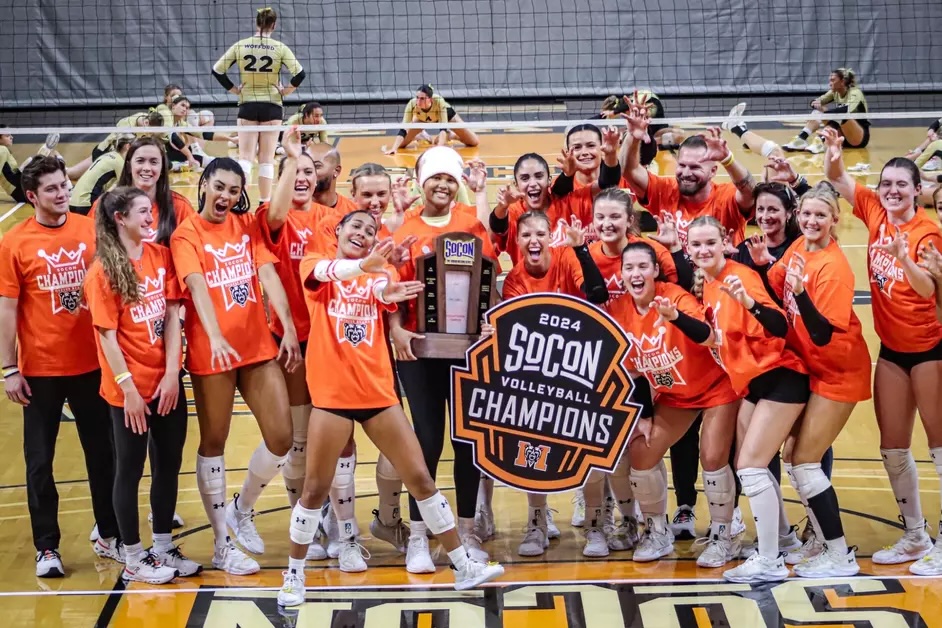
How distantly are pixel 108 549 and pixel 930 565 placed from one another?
4.50 metres

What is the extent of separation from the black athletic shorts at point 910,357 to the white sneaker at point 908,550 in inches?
37.2

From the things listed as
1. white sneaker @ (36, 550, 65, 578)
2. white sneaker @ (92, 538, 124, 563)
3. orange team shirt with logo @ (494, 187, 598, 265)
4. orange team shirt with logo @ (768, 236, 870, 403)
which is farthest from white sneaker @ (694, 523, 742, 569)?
white sneaker @ (36, 550, 65, 578)

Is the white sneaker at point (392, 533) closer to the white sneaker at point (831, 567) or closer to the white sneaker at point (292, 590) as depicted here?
the white sneaker at point (292, 590)

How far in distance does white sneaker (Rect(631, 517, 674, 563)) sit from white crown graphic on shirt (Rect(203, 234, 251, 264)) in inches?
105

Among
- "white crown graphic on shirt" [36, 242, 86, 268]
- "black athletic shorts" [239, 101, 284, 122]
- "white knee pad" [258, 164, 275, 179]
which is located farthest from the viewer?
"black athletic shorts" [239, 101, 284, 122]

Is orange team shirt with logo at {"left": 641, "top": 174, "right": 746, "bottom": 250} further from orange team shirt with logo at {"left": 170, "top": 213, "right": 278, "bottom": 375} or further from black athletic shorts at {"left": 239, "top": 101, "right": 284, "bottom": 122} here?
black athletic shorts at {"left": 239, "top": 101, "right": 284, "bottom": 122}

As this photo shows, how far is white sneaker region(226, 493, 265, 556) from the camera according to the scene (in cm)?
684

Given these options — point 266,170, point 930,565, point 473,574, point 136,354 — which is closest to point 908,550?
point 930,565

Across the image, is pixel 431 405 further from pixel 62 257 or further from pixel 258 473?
pixel 62 257

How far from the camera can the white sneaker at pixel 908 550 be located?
21.2 ft

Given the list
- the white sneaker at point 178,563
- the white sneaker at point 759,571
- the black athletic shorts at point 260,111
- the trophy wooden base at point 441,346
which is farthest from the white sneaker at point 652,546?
the black athletic shorts at point 260,111

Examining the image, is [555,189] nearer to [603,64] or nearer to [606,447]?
[606,447]

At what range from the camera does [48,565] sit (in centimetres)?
651

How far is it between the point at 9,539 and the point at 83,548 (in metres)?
0.50
